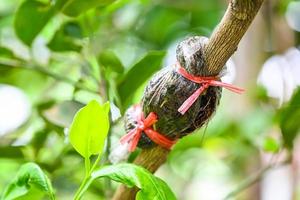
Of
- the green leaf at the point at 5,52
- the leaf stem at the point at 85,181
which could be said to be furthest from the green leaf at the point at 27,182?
the green leaf at the point at 5,52

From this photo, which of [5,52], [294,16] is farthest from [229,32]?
[294,16]

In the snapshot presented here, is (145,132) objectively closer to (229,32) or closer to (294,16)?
(229,32)

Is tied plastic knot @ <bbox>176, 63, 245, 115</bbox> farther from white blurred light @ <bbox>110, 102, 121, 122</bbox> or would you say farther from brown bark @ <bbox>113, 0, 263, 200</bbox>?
white blurred light @ <bbox>110, 102, 121, 122</bbox>

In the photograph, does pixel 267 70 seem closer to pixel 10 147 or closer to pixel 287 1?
pixel 287 1

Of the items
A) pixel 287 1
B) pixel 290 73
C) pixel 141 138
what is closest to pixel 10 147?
pixel 141 138

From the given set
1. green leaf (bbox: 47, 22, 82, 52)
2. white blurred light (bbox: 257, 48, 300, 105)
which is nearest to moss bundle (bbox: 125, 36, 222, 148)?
green leaf (bbox: 47, 22, 82, 52)
